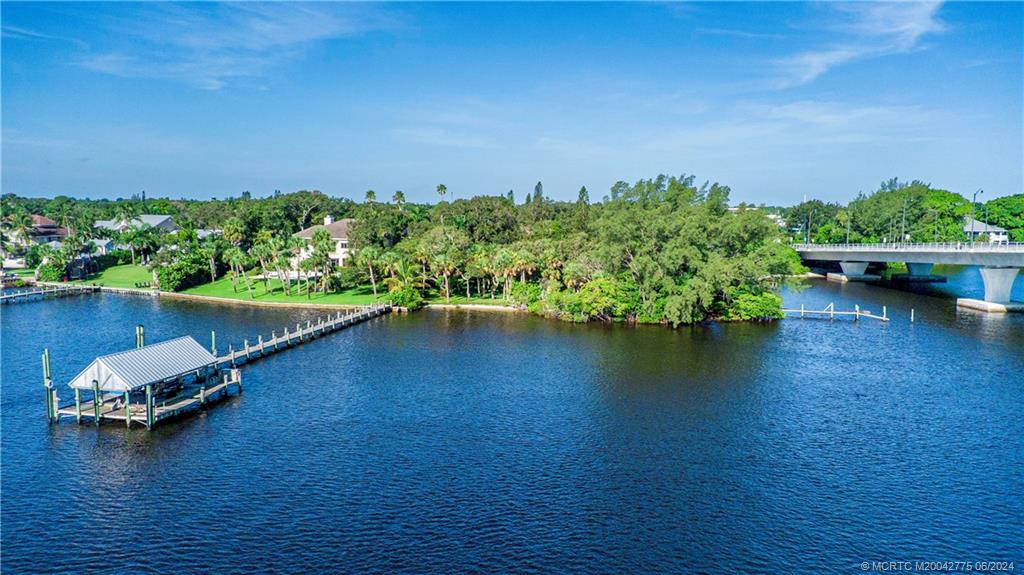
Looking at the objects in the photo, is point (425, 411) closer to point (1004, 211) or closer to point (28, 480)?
point (28, 480)

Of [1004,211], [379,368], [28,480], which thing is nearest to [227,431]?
[28,480]

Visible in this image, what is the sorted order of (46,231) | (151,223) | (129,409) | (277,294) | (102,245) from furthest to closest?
(46,231) → (151,223) → (102,245) → (277,294) → (129,409)

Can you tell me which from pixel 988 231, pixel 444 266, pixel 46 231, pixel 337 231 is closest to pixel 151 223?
pixel 46 231

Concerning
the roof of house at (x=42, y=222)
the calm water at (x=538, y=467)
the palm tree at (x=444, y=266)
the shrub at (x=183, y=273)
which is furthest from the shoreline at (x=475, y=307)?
the roof of house at (x=42, y=222)

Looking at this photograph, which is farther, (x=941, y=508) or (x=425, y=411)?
(x=425, y=411)

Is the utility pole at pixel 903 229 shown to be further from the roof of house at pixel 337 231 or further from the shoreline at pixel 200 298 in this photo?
the shoreline at pixel 200 298

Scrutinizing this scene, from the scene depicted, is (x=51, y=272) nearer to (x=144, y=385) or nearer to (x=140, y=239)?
(x=140, y=239)

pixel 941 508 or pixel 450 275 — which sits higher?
pixel 450 275
